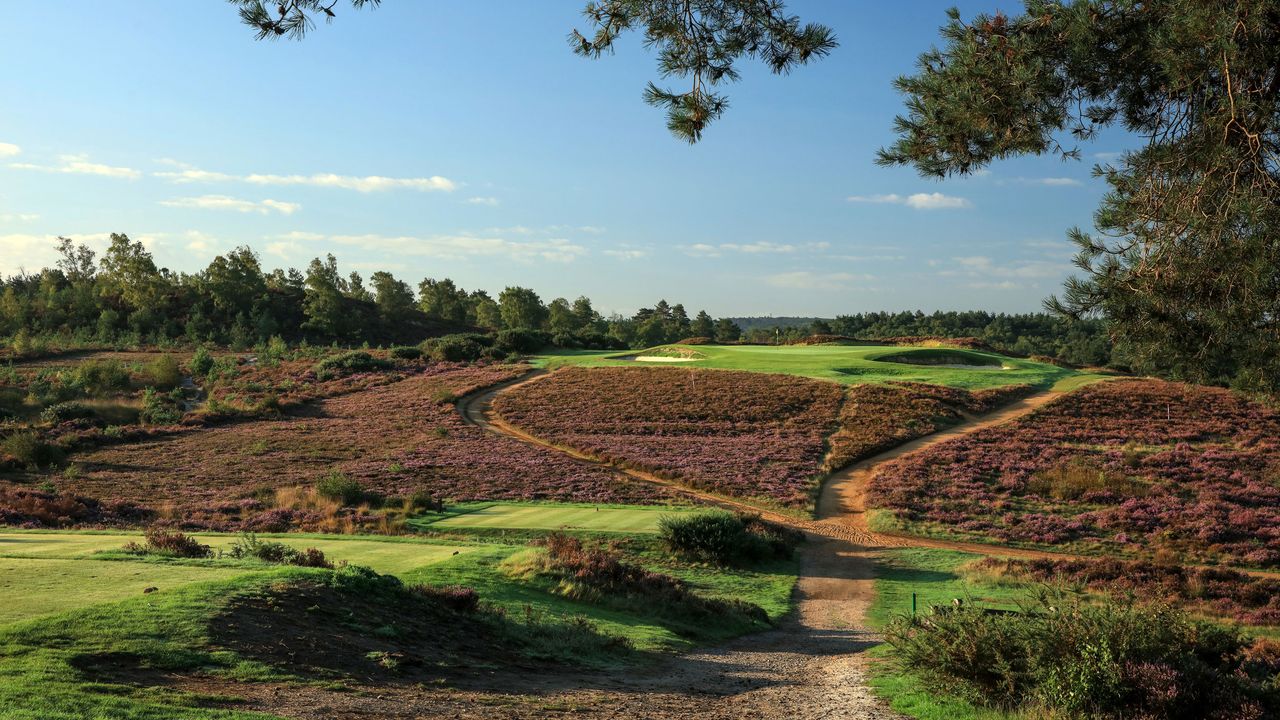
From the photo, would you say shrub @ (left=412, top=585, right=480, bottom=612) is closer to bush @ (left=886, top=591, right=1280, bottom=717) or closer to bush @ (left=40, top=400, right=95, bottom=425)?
bush @ (left=886, top=591, right=1280, bottom=717)

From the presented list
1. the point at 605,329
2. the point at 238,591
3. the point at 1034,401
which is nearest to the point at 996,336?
the point at 605,329

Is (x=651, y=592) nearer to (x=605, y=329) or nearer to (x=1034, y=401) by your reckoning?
(x=1034, y=401)

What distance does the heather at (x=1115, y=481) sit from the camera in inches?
1037

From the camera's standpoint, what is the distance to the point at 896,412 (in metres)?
43.5

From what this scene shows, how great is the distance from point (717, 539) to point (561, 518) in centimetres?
597

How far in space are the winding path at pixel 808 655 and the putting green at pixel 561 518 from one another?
4484 mm

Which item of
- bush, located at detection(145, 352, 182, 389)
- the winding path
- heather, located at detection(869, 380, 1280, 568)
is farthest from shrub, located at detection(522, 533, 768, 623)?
bush, located at detection(145, 352, 182, 389)

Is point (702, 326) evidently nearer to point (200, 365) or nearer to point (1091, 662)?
point (200, 365)

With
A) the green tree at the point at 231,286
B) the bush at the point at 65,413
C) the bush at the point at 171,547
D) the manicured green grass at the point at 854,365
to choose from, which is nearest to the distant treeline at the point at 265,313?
the green tree at the point at 231,286

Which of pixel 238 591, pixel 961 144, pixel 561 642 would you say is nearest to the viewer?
pixel 961 144

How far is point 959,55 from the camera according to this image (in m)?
8.85

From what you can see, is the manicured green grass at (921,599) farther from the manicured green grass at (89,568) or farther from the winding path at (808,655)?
the manicured green grass at (89,568)

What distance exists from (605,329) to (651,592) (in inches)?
4041

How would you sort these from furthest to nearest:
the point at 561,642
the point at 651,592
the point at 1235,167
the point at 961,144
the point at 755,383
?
the point at 755,383 < the point at 651,592 < the point at 561,642 < the point at 961,144 < the point at 1235,167
